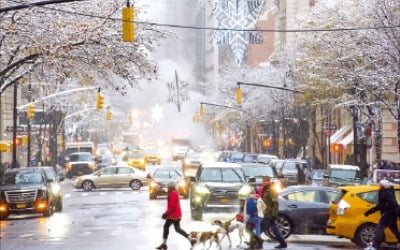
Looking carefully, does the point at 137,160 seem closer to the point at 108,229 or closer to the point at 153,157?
the point at 153,157

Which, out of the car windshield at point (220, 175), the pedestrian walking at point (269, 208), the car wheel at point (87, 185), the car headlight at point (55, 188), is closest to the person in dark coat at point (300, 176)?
the car wheel at point (87, 185)

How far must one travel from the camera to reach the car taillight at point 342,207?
22.3m

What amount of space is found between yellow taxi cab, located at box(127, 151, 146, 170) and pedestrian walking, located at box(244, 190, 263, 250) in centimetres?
6181

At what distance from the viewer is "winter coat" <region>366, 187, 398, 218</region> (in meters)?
20.6

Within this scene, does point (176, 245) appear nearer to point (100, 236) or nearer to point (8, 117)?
point (100, 236)

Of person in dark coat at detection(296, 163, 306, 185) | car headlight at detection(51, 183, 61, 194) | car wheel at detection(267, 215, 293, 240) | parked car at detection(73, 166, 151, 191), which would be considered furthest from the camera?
parked car at detection(73, 166, 151, 191)

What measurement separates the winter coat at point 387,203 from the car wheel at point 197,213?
38.3 ft

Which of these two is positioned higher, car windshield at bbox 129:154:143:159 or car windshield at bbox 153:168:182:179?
car windshield at bbox 129:154:143:159

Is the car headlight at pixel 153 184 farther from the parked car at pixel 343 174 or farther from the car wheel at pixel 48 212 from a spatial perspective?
the car wheel at pixel 48 212

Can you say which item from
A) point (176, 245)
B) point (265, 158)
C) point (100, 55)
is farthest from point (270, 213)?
point (265, 158)

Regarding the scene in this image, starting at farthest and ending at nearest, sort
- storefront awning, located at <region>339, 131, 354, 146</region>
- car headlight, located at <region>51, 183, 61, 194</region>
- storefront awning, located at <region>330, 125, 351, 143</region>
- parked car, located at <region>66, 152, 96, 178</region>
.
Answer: parked car, located at <region>66, 152, 96, 178</region>
storefront awning, located at <region>330, 125, 351, 143</region>
storefront awning, located at <region>339, 131, 354, 146</region>
car headlight, located at <region>51, 183, 61, 194</region>

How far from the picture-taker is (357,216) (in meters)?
22.2

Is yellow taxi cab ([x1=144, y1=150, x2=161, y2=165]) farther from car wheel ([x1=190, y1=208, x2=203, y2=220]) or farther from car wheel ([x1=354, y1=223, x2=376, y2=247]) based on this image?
car wheel ([x1=354, y1=223, x2=376, y2=247])

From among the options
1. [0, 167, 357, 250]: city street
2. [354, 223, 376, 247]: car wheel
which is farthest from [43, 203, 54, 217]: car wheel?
[354, 223, 376, 247]: car wheel
